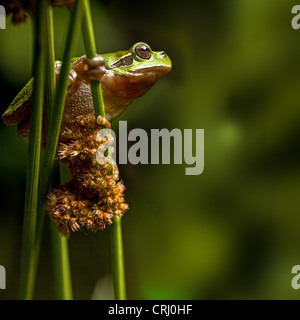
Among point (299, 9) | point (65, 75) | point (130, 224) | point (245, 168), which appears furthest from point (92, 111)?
point (299, 9)

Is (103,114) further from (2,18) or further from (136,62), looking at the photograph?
(2,18)

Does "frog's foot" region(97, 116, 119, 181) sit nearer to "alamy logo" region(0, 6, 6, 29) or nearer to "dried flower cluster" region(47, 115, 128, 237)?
"dried flower cluster" region(47, 115, 128, 237)

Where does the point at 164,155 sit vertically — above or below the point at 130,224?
above

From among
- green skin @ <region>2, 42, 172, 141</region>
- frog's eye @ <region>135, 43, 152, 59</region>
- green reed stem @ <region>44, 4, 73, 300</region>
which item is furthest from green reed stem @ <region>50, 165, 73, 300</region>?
frog's eye @ <region>135, 43, 152, 59</region>

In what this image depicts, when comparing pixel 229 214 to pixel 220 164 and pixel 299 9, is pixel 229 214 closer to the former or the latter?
pixel 220 164

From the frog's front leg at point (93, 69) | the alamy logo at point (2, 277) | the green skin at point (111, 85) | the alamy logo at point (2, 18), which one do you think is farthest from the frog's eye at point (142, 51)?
the alamy logo at point (2, 277)
